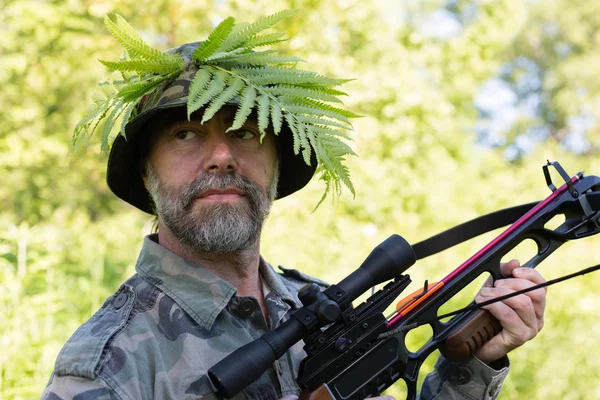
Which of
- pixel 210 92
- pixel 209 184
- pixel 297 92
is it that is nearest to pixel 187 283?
pixel 209 184

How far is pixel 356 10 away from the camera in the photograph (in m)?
9.95

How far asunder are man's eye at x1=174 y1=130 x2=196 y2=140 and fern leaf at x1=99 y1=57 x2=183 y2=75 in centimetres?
23

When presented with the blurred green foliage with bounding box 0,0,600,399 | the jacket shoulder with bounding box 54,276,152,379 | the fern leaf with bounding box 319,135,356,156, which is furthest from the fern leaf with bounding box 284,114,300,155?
the blurred green foliage with bounding box 0,0,600,399

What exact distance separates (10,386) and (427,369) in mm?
3895

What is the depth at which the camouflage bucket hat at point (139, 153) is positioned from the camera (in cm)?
258

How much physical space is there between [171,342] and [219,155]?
2.26ft

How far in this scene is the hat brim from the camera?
8.91ft

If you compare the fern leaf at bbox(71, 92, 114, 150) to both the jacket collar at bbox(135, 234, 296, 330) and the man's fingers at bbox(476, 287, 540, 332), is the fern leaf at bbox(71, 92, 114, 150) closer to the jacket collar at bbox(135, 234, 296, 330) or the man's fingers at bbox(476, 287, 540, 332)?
the jacket collar at bbox(135, 234, 296, 330)

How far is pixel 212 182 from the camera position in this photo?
2.58 m

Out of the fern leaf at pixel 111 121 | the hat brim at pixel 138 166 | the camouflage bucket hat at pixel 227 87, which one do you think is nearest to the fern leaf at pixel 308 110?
the camouflage bucket hat at pixel 227 87

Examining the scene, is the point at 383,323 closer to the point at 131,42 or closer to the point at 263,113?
the point at 263,113

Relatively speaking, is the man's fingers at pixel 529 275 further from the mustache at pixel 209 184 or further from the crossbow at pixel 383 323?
the mustache at pixel 209 184

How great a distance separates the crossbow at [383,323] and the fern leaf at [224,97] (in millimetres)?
681

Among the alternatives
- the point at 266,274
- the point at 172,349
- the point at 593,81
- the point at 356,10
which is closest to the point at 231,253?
the point at 266,274
